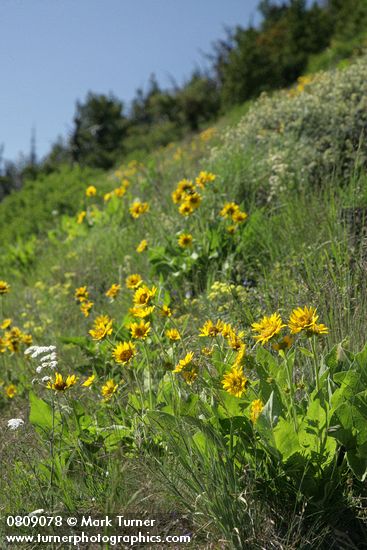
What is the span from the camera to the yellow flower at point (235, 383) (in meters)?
2.09

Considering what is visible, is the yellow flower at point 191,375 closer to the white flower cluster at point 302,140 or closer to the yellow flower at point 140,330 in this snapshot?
the yellow flower at point 140,330

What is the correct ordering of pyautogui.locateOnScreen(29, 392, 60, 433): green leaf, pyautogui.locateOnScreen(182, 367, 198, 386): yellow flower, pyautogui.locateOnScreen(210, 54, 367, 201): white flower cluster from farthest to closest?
pyautogui.locateOnScreen(210, 54, 367, 201): white flower cluster < pyautogui.locateOnScreen(29, 392, 60, 433): green leaf < pyautogui.locateOnScreen(182, 367, 198, 386): yellow flower

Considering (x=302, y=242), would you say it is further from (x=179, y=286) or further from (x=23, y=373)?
(x=23, y=373)

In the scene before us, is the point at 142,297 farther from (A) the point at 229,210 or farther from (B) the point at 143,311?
(A) the point at 229,210

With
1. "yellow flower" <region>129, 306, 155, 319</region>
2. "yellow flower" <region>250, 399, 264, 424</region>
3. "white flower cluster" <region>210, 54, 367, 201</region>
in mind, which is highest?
"white flower cluster" <region>210, 54, 367, 201</region>

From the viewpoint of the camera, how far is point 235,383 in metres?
2.10

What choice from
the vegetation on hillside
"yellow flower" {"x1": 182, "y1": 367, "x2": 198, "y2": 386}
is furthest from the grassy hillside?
the vegetation on hillside

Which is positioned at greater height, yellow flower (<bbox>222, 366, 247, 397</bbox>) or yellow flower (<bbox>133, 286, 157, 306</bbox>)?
yellow flower (<bbox>133, 286, 157, 306</bbox>)

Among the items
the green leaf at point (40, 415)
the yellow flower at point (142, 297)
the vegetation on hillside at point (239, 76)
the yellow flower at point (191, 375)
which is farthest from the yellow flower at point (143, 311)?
the vegetation on hillside at point (239, 76)

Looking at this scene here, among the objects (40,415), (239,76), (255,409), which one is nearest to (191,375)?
(255,409)

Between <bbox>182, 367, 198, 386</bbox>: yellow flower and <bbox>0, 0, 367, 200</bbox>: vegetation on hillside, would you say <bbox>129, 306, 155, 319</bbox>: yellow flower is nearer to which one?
<bbox>182, 367, 198, 386</bbox>: yellow flower

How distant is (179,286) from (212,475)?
8.16ft

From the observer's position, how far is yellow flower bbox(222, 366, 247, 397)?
82.1 inches

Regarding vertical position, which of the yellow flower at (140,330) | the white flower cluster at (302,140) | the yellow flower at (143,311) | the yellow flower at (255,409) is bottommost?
the yellow flower at (255,409)
